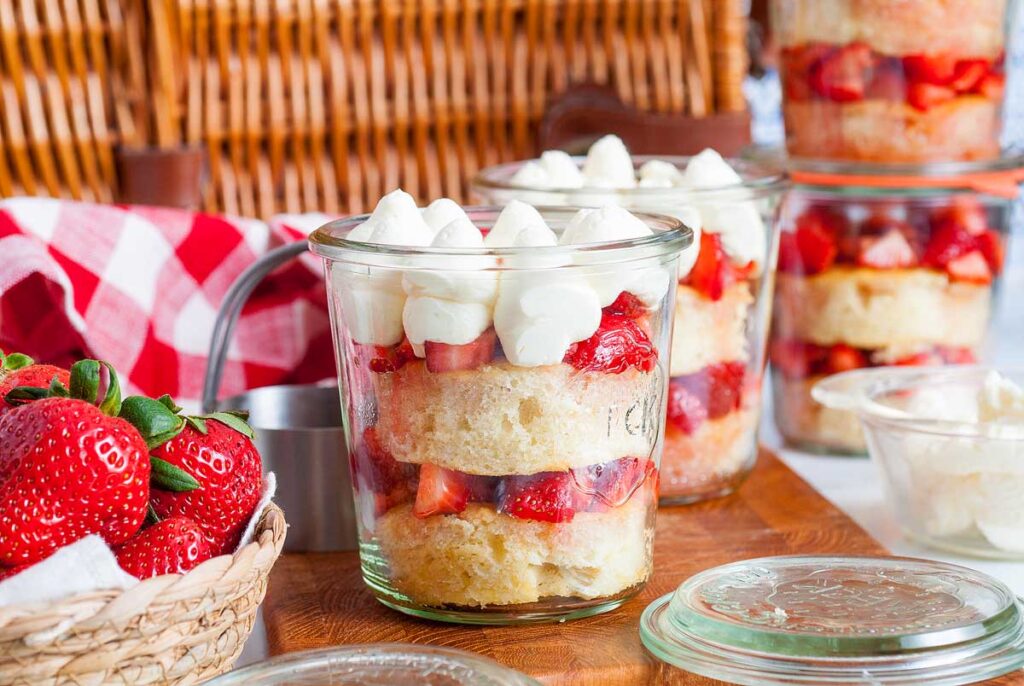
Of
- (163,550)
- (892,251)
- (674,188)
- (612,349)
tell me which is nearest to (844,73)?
(892,251)

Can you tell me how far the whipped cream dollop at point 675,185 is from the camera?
84cm

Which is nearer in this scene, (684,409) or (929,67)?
(684,409)

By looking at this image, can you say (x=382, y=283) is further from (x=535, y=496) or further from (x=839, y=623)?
(x=839, y=623)

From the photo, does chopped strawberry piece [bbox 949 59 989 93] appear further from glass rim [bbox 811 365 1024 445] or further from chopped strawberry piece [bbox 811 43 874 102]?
glass rim [bbox 811 365 1024 445]

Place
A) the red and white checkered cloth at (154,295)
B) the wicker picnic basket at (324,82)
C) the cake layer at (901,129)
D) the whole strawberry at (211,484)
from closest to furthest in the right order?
the whole strawberry at (211,484) < the red and white checkered cloth at (154,295) < the cake layer at (901,129) < the wicker picnic basket at (324,82)

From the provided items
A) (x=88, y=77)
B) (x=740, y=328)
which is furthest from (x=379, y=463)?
(x=88, y=77)

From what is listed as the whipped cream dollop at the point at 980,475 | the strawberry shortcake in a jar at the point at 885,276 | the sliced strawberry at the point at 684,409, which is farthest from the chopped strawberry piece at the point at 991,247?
the sliced strawberry at the point at 684,409

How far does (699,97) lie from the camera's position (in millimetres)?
1271

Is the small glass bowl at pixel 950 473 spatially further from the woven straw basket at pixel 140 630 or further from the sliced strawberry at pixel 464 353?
the woven straw basket at pixel 140 630

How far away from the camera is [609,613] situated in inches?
27.3

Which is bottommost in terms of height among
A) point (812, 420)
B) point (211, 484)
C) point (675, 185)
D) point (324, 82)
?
point (812, 420)

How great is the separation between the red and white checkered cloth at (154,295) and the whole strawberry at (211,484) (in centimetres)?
32

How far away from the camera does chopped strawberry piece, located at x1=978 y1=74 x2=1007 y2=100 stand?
3.33 feet

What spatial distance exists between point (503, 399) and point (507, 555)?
84 mm
